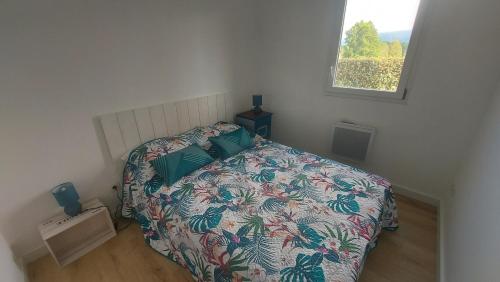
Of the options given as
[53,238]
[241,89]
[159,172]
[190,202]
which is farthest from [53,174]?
[241,89]

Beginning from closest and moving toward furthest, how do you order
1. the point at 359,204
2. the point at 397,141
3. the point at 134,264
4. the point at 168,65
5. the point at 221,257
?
the point at 221,257, the point at 359,204, the point at 134,264, the point at 168,65, the point at 397,141

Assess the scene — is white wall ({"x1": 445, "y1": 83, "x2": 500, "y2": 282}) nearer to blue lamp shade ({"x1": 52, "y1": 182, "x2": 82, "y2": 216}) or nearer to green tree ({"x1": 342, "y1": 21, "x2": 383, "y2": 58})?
green tree ({"x1": 342, "y1": 21, "x2": 383, "y2": 58})

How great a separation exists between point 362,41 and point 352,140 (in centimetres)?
106

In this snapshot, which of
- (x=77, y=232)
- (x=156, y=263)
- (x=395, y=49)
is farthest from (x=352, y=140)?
(x=77, y=232)

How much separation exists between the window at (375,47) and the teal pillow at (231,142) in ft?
3.95

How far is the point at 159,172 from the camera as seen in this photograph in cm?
174

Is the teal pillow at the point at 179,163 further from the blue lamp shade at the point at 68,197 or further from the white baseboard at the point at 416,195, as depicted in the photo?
the white baseboard at the point at 416,195

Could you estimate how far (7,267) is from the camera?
1.27 meters

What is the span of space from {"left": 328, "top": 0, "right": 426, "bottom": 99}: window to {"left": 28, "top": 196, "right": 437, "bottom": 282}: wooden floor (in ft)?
4.41

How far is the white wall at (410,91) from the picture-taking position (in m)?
1.72

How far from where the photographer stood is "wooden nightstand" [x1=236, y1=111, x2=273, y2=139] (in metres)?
2.76

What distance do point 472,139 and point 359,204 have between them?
1.33 m

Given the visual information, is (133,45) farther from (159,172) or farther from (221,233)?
(221,233)

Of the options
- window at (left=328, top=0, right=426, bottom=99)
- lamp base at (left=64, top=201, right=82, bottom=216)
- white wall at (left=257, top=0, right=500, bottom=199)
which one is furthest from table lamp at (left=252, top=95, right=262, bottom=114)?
lamp base at (left=64, top=201, right=82, bottom=216)
